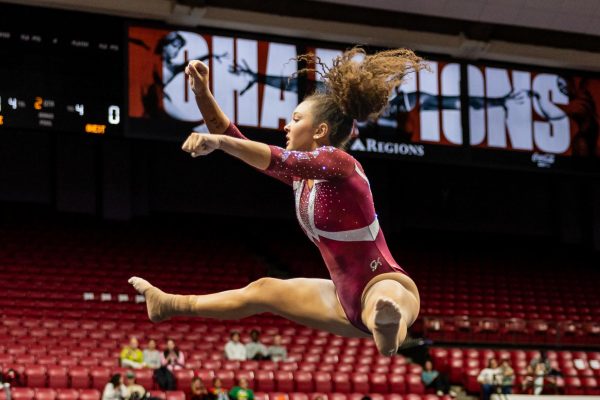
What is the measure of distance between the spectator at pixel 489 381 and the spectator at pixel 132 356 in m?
4.23

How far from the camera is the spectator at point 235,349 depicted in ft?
40.8

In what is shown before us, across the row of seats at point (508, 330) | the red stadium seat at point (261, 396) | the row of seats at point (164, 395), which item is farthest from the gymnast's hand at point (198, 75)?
the row of seats at point (508, 330)

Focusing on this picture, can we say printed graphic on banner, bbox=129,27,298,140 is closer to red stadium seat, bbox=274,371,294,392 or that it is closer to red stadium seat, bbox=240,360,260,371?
red stadium seat, bbox=240,360,260,371

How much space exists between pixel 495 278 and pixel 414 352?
4.64 metres

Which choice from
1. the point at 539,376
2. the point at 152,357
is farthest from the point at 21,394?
the point at 539,376

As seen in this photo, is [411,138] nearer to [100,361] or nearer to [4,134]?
[100,361]

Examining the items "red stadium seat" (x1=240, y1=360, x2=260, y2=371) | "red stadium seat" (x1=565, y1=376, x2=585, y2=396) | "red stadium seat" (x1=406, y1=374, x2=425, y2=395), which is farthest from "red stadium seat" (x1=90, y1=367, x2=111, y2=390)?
"red stadium seat" (x1=565, y1=376, x2=585, y2=396)

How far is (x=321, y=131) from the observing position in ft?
14.2

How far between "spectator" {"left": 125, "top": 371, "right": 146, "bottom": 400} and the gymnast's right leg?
6.15m

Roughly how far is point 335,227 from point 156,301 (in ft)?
2.74

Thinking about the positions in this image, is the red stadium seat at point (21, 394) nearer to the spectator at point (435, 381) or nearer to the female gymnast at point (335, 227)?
the spectator at point (435, 381)

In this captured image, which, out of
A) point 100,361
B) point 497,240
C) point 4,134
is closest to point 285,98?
point 100,361

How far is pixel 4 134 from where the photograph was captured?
60.2 ft

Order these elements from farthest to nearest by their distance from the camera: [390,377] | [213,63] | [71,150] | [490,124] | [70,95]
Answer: [71,150]
[490,124]
[213,63]
[70,95]
[390,377]
